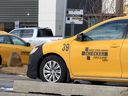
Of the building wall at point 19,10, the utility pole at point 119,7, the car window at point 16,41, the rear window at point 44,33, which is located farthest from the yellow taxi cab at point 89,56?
the building wall at point 19,10

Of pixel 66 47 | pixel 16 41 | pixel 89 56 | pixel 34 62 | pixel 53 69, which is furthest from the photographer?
pixel 16 41

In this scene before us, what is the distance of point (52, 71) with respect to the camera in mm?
12055

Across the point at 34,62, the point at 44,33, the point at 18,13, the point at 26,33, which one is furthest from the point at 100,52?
the point at 18,13

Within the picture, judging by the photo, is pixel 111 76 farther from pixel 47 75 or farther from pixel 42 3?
pixel 42 3

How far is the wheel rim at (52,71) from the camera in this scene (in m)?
12.0

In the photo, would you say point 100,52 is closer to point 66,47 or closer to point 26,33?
point 66,47

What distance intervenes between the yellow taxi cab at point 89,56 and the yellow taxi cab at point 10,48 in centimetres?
795

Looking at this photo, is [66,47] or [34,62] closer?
[66,47]

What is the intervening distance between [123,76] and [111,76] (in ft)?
1.01

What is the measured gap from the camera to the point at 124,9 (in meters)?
24.3

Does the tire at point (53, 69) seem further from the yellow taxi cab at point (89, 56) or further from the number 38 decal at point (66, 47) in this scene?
the number 38 decal at point (66, 47)

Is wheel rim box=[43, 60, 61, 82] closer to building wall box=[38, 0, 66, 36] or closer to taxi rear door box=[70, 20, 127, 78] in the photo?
taxi rear door box=[70, 20, 127, 78]

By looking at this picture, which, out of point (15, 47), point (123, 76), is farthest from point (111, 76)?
point (15, 47)

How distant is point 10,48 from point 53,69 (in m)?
9.01
